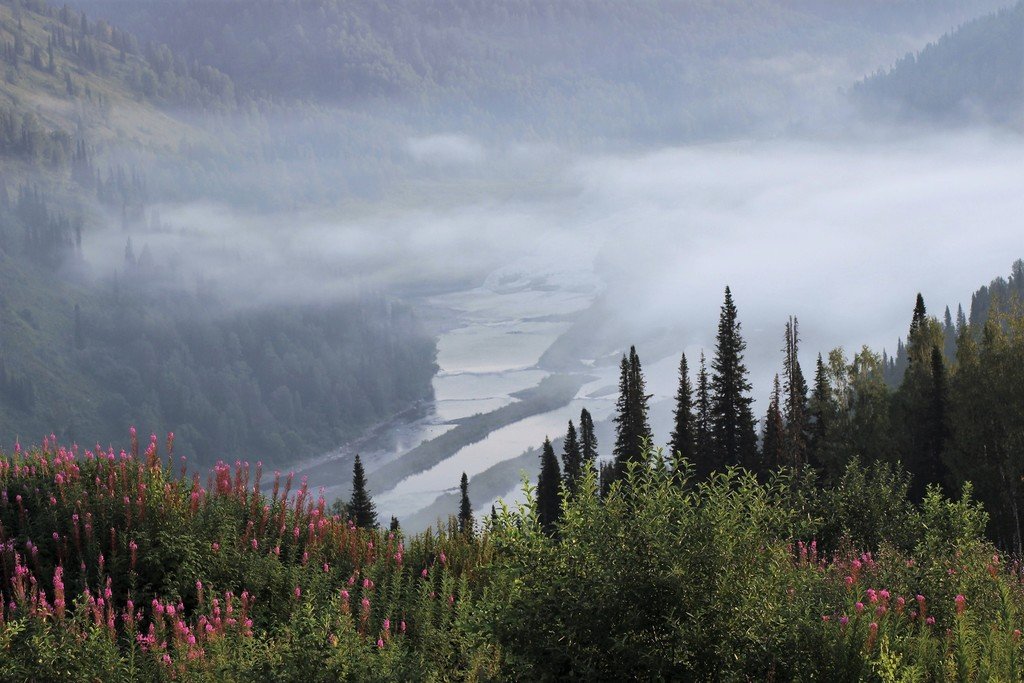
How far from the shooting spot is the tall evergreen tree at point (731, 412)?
10638cm

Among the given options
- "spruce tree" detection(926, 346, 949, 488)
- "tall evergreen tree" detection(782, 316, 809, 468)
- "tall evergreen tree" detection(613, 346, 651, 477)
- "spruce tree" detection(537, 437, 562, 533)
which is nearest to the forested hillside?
"spruce tree" detection(926, 346, 949, 488)

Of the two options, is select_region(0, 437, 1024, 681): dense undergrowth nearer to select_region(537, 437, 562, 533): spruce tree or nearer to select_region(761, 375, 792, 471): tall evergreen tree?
select_region(761, 375, 792, 471): tall evergreen tree

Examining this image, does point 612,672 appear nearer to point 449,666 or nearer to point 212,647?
point 449,666

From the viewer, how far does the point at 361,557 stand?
1831 cm

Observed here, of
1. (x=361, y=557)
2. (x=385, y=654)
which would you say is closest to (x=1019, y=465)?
(x=361, y=557)

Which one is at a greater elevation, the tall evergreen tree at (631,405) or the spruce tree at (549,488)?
the tall evergreen tree at (631,405)

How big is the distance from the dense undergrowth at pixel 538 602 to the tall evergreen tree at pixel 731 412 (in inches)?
3564

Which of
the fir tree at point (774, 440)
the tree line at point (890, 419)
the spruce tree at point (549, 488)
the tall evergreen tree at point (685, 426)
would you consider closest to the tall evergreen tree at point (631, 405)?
the tree line at point (890, 419)

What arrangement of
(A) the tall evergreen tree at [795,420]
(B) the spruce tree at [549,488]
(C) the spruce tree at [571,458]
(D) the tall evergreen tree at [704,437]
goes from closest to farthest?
(A) the tall evergreen tree at [795,420] < (D) the tall evergreen tree at [704,437] < (B) the spruce tree at [549,488] < (C) the spruce tree at [571,458]

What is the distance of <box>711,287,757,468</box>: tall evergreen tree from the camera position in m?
106

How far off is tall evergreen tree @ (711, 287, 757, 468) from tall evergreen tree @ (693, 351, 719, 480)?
741 millimetres

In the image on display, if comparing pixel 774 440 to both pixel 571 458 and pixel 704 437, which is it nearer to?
pixel 704 437

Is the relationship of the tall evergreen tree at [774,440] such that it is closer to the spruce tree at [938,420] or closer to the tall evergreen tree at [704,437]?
the tall evergreen tree at [704,437]

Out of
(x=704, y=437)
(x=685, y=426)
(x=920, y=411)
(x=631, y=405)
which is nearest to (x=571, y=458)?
(x=631, y=405)
